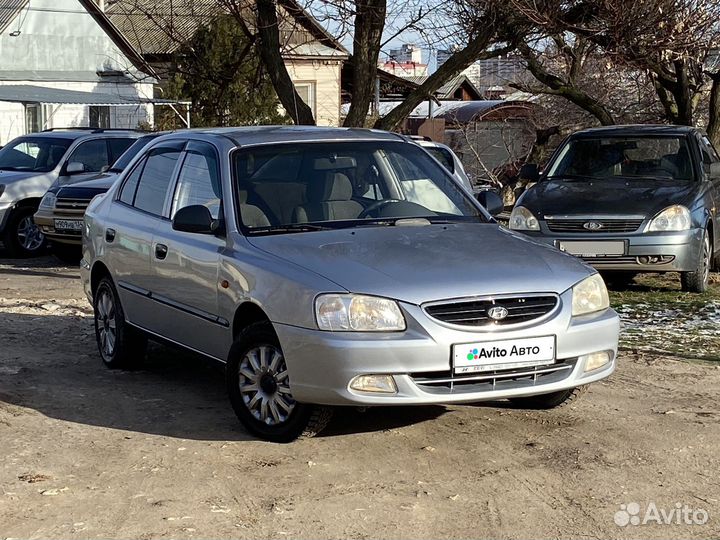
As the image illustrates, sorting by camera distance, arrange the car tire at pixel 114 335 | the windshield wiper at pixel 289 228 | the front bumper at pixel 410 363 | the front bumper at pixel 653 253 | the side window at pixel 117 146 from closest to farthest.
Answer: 1. the front bumper at pixel 410 363
2. the windshield wiper at pixel 289 228
3. the car tire at pixel 114 335
4. the front bumper at pixel 653 253
5. the side window at pixel 117 146

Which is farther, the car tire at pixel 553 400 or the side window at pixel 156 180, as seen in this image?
the side window at pixel 156 180

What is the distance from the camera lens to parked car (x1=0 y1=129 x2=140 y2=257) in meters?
16.3

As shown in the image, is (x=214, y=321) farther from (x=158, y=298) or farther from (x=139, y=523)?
(x=139, y=523)

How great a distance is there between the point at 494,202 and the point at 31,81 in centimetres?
2654

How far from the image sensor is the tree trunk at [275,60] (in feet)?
44.6

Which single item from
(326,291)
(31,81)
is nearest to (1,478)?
(326,291)

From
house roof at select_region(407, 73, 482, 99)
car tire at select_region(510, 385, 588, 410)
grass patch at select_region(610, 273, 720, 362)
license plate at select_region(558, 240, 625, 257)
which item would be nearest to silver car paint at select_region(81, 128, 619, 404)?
car tire at select_region(510, 385, 588, 410)

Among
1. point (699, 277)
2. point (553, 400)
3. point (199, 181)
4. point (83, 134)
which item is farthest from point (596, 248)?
point (83, 134)

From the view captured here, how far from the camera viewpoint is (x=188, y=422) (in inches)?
265

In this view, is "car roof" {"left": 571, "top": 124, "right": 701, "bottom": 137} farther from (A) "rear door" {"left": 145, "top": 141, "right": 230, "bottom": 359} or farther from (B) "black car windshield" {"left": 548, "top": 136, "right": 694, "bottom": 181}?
(A) "rear door" {"left": 145, "top": 141, "right": 230, "bottom": 359}

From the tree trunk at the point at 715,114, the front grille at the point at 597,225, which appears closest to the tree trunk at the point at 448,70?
the front grille at the point at 597,225

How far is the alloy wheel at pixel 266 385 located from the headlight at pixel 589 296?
4.95 feet

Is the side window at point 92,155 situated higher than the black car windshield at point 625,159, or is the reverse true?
the black car windshield at point 625,159

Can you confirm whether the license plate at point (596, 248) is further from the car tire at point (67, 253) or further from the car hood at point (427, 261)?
the car tire at point (67, 253)
